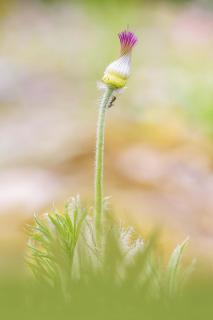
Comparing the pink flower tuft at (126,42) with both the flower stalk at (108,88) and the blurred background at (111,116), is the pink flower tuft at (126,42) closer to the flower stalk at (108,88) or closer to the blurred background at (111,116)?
the flower stalk at (108,88)

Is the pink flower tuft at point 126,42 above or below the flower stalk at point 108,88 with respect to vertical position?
above

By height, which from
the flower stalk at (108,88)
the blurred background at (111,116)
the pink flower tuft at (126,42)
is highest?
the blurred background at (111,116)

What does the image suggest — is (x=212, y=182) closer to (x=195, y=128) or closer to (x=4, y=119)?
(x=195, y=128)

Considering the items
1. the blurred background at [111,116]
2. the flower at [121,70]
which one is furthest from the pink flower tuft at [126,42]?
the blurred background at [111,116]

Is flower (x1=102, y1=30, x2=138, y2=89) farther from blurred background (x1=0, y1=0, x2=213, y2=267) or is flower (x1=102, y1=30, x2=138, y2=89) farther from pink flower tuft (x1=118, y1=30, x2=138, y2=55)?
blurred background (x1=0, y1=0, x2=213, y2=267)

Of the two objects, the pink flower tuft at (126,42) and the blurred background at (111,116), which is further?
the blurred background at (111,116)

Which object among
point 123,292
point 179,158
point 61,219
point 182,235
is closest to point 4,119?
point 179,158

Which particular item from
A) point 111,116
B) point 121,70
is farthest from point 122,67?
point 111,116

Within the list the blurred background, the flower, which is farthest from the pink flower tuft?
the blurred background
